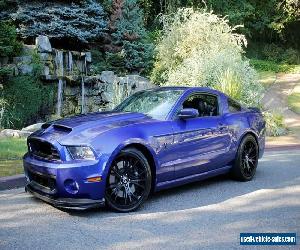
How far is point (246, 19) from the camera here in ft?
108

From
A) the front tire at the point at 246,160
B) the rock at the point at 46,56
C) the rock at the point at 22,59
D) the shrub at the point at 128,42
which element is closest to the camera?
the front tire at the point at 246,160

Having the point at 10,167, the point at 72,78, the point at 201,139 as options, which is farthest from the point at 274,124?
the point at 10,167

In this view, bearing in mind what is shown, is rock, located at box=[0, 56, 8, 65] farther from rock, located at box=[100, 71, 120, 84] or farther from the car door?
the car door

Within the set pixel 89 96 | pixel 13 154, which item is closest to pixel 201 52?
pixel 89 96

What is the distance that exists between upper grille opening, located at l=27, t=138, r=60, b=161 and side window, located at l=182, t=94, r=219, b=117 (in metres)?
2.26

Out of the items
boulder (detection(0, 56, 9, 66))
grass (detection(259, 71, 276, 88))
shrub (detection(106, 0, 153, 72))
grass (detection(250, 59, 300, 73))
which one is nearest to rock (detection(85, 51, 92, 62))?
shrub (detection(106, 0, 153, 72))

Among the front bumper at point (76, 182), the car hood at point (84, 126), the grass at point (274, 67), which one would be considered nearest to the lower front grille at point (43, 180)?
the front bumper at point (76, 182)

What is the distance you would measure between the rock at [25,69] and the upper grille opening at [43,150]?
1070 cm

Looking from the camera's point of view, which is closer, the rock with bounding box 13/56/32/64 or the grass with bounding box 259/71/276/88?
the rock with bounding box 13/56/32/64

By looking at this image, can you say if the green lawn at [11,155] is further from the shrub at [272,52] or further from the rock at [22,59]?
the shrub at [272,52]

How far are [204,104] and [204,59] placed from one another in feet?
26.7

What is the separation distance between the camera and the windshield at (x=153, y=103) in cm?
670

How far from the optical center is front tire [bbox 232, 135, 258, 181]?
757cm

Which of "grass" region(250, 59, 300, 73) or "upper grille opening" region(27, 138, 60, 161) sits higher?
"grass" region(250, 59, 300, 73)
